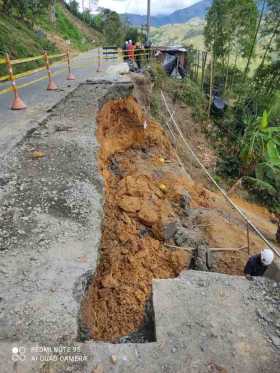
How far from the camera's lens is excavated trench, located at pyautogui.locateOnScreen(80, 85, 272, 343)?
115 inches

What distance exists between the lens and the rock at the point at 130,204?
505 centimetres

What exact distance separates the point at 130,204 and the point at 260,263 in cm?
236

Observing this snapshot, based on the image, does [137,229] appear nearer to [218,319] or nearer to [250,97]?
[218,319]

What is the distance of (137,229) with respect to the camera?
4.86 metres

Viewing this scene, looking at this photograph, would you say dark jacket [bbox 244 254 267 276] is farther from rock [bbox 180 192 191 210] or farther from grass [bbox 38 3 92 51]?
grass [bbox 38 3 92 51]

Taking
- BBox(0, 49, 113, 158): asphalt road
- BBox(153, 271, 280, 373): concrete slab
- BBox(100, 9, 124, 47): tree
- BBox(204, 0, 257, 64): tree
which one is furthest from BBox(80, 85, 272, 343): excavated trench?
BBox(100, 9, 124, 47): tree

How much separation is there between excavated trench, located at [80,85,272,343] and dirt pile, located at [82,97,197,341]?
0.03 feet

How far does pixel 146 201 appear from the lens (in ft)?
17.9

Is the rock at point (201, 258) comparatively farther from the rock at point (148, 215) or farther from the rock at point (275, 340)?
the rock at point (275, 340)

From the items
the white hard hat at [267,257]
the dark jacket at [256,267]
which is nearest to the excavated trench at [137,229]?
the dark jacket at [256,267]

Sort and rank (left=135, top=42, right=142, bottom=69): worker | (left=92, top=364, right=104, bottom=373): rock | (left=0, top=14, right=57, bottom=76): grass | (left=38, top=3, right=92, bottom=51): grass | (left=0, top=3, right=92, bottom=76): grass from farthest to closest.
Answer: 1. (left=38, top=3, right=92, bottom=51): grass
2. (left=135, top=42, right=142, bottom=69): worker
3. (left=0, top=3, right=92, bottom=76): grass
4. (left=0, top=14, right=57, bottom=76): grass
5. (left=92, top=364, right=104, bottom=373): rock

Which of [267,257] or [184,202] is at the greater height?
[267,257]

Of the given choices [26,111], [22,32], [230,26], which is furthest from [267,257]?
[230,26]

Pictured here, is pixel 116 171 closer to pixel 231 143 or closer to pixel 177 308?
pixel 177 308
